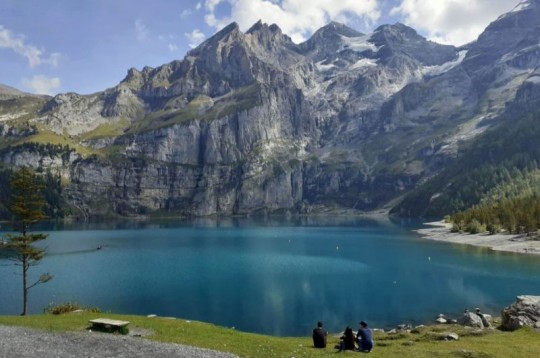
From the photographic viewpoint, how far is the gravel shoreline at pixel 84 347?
91.1ft

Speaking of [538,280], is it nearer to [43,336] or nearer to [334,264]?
[334,264]

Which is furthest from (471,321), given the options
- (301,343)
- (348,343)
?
(301,343)

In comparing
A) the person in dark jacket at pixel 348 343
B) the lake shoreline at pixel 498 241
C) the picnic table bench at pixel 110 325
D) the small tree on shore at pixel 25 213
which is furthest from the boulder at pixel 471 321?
the lake shoreline at pixel 498 241

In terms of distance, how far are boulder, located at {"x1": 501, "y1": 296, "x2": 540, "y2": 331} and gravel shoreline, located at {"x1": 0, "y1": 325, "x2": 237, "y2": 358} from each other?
2977cm

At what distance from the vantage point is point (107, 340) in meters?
31.5

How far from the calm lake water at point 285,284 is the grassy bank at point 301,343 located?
18112mm

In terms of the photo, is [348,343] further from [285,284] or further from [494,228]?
[494,228]

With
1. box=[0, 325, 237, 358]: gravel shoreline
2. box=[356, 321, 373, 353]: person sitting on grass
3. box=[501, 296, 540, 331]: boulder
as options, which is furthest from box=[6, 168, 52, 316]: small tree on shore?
box=[501, 296, 540, 331]: boulder

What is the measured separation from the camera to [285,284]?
90.4 metres

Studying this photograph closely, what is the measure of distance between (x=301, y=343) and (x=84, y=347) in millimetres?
17429

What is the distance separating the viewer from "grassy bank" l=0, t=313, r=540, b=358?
31672mm

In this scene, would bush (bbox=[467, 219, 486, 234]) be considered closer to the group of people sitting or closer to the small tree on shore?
the group of people sitting

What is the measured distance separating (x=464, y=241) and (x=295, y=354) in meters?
149

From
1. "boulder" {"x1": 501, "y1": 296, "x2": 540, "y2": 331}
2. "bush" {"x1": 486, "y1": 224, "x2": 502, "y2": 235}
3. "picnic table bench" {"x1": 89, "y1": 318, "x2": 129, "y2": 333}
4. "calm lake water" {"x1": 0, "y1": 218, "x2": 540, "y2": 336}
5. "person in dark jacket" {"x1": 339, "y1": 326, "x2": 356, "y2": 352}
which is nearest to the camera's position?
"person in dark jacket" {"x1": 339, "y1": 326, "x2": 356, "y2": 352}
